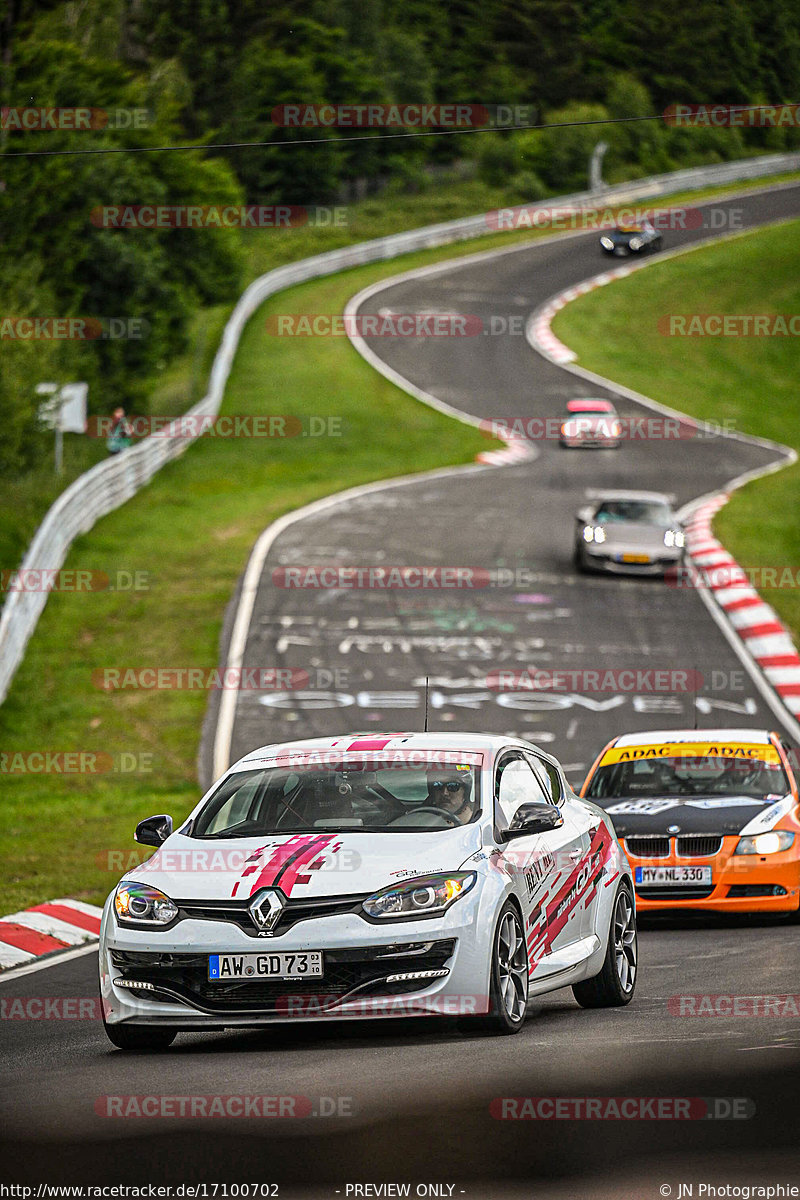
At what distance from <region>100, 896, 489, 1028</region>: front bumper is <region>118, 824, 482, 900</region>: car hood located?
0.56ft

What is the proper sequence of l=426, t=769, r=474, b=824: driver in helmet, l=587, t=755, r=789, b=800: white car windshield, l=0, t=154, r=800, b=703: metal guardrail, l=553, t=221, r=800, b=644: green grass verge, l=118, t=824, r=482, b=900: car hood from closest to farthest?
l=118, t=824, r=482, b=900: car hood → l=426, t=769, r=474, b=824: driver in helmet → l=587, t=755, r=789, b=800: white car windshield → l=0, t=154, r=800, b=703: metal guardrail → l=553, t=221, r=800, b=644: green grass verge

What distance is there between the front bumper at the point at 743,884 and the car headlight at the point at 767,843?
4 centimetres

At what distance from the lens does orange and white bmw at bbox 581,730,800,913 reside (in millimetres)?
13117

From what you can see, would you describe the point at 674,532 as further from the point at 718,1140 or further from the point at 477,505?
the point at 718,1140

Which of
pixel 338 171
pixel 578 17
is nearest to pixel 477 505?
pixel 578 17

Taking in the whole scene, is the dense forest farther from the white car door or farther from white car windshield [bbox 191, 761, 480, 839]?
white car windshield [bbox 191, 761, 480, 839]

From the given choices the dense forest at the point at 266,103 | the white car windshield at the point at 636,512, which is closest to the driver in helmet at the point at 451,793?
the dense forest at the point at 266,103

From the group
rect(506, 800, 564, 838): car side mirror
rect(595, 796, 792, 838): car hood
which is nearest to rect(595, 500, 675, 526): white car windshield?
rect(595, 796, 792, 838): car hood

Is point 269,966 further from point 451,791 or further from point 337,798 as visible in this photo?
point 451,791

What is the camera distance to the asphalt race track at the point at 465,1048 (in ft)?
19.5

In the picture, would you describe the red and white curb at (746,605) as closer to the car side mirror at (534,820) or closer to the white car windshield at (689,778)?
the white car windshield at (689,778)

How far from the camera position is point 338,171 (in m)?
91.9

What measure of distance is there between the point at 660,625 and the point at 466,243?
54345 millimetres

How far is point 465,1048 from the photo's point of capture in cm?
795
